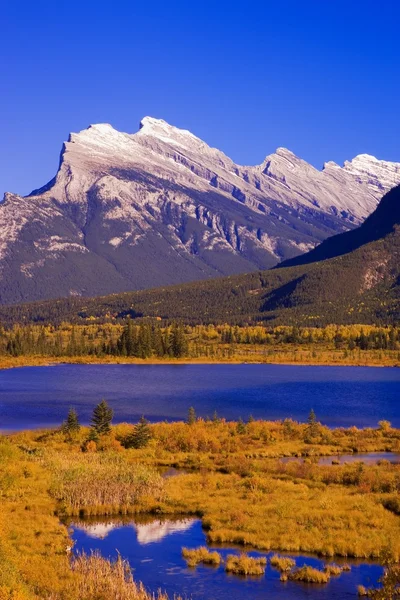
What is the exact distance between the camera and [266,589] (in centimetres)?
4094

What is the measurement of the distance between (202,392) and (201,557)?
89944mm

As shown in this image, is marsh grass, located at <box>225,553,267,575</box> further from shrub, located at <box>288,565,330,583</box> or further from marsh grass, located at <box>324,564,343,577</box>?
marsh grass, located at <box>324,564,343,577</box>

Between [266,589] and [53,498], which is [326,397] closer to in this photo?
[53,498]

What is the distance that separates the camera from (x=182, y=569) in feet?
143

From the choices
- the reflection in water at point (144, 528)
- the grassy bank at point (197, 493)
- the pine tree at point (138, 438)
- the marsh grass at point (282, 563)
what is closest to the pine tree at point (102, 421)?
the grassy bank at point (197, 493)

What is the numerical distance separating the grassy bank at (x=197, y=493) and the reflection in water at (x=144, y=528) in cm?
162

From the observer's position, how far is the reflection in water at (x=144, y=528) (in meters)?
49.5

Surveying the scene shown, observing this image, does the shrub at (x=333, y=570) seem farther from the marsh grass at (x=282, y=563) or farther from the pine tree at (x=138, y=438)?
the pine tree at (x=138, y=438)

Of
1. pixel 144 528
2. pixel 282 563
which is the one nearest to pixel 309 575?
pixel 282 563

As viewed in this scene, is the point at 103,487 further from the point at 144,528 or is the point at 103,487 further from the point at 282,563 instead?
the point at 282,563

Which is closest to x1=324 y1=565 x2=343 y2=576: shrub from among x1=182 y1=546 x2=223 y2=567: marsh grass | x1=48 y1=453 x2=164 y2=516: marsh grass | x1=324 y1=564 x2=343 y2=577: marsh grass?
x1=324 y1=564 x2=343 y2=577: marsh grass

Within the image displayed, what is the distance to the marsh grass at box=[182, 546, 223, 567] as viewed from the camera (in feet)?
146

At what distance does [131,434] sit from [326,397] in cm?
5725

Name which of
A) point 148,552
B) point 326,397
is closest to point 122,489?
point 148,552
